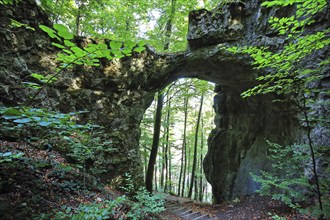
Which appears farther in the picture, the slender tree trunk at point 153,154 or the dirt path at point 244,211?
the slender tree trunk at point 153,154

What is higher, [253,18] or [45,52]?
[253,18]

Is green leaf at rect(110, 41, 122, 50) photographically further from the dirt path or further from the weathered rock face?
the dirt path

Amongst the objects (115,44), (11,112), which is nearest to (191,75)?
(115,44)

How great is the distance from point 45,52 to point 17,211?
5053 mm

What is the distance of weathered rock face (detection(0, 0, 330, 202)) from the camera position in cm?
524

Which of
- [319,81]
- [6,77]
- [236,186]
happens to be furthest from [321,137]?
[6,77]

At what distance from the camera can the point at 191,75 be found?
10.3 meters

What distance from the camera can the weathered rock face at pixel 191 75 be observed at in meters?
5.24

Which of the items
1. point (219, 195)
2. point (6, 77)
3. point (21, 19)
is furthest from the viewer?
point (219, 195)

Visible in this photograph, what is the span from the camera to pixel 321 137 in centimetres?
585

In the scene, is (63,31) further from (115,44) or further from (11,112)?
(11,112)

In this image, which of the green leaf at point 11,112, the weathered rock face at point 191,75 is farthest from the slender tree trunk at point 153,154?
the green leaf at point 11,112

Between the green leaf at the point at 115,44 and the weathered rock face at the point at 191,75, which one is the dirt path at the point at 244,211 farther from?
the green leaf at the point at 115,44

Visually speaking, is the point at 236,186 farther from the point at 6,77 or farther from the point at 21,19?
the point at 21,19
